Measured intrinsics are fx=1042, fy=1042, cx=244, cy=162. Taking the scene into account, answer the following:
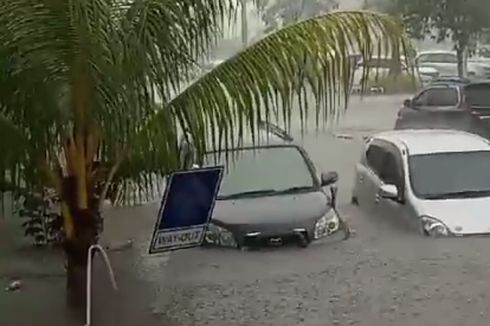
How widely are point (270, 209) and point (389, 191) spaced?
3.64ft

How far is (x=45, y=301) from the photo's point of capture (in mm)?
5238

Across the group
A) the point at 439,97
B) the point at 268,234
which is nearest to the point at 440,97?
the point at 439,97

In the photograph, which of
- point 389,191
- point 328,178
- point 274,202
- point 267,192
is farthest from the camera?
point 389,191

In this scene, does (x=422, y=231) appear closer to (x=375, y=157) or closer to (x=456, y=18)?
(x=375, y=157)

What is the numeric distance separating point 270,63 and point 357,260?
2.09m

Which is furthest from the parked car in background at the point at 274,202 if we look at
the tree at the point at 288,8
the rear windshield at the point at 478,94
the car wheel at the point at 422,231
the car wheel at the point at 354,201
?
the rear windshield at the point at 478,94

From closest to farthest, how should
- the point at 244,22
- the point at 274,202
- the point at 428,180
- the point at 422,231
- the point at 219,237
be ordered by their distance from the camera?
the point at 244,22 < the point at 219,237 < the point at 274,202 < the point at 422,231 < the point at 428,180

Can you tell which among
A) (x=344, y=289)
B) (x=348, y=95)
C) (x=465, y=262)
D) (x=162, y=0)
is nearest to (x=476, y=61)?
(x=465, y=262)

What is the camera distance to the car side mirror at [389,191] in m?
6.73

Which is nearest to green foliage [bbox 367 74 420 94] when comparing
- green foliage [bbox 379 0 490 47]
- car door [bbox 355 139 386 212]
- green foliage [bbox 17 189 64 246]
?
car door [bbox 355 139 386 212]

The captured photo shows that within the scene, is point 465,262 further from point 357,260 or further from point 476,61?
point 476,61

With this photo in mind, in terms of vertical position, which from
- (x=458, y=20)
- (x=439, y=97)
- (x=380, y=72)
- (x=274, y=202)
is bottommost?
(x=274, y=202)

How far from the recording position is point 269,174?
631 centimetres

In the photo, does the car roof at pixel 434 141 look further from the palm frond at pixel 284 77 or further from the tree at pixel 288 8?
the palm frond at pixel 284 77
